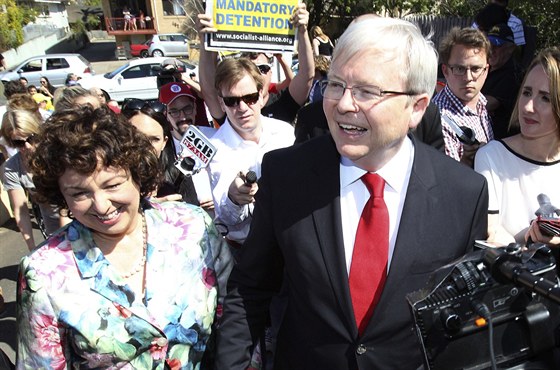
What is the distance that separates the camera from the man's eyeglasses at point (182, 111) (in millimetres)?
3293

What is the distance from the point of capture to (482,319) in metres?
1.05

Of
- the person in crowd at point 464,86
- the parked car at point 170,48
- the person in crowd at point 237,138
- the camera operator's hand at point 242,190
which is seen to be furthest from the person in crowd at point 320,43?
the parked car at point 170,48

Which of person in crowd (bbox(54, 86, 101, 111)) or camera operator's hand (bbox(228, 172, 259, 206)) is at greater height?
person in crowd (bbox(54, 86, 101, 111))

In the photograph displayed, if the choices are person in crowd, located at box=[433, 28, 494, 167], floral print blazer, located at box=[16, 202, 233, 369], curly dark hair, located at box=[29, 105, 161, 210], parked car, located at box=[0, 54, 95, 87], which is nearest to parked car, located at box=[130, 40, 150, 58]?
parked car, located at box=[0, 54, 95, 87]

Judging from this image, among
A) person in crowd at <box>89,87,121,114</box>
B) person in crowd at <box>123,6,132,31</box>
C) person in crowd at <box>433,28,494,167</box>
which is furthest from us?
person in crowd at <box>123,6,132,31</box>

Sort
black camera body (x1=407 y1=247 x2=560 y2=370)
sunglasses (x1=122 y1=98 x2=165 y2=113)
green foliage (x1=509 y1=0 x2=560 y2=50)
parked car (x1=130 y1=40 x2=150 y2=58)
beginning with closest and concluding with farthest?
black camera body (x1=407 y1=247 x2=560 y2=370) → sunglasses (x1=122 y1=98 x2=165 y2=113) → green foliage (x1=509 y1=0 x2=560 y2=50) → parked car (x1=130 y1=40 x2=150 y2=58)

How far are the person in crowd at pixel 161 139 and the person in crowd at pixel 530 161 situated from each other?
168 cm

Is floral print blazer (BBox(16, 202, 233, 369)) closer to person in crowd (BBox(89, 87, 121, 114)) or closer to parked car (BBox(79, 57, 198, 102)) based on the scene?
person in crowd (BBox(89, 87, 121, 114))

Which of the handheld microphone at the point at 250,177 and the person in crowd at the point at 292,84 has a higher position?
the person in crowd at the point at 292,84

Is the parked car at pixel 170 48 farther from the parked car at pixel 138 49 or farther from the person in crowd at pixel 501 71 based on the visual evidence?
the person in crowd at pixel 501 71

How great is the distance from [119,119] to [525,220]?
5.81 ft

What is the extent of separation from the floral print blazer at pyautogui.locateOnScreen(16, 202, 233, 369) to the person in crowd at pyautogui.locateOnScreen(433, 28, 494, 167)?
1.58 m

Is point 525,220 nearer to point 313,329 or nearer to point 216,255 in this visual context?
point 313,329

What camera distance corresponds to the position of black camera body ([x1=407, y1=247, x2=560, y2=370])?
1046 mm
